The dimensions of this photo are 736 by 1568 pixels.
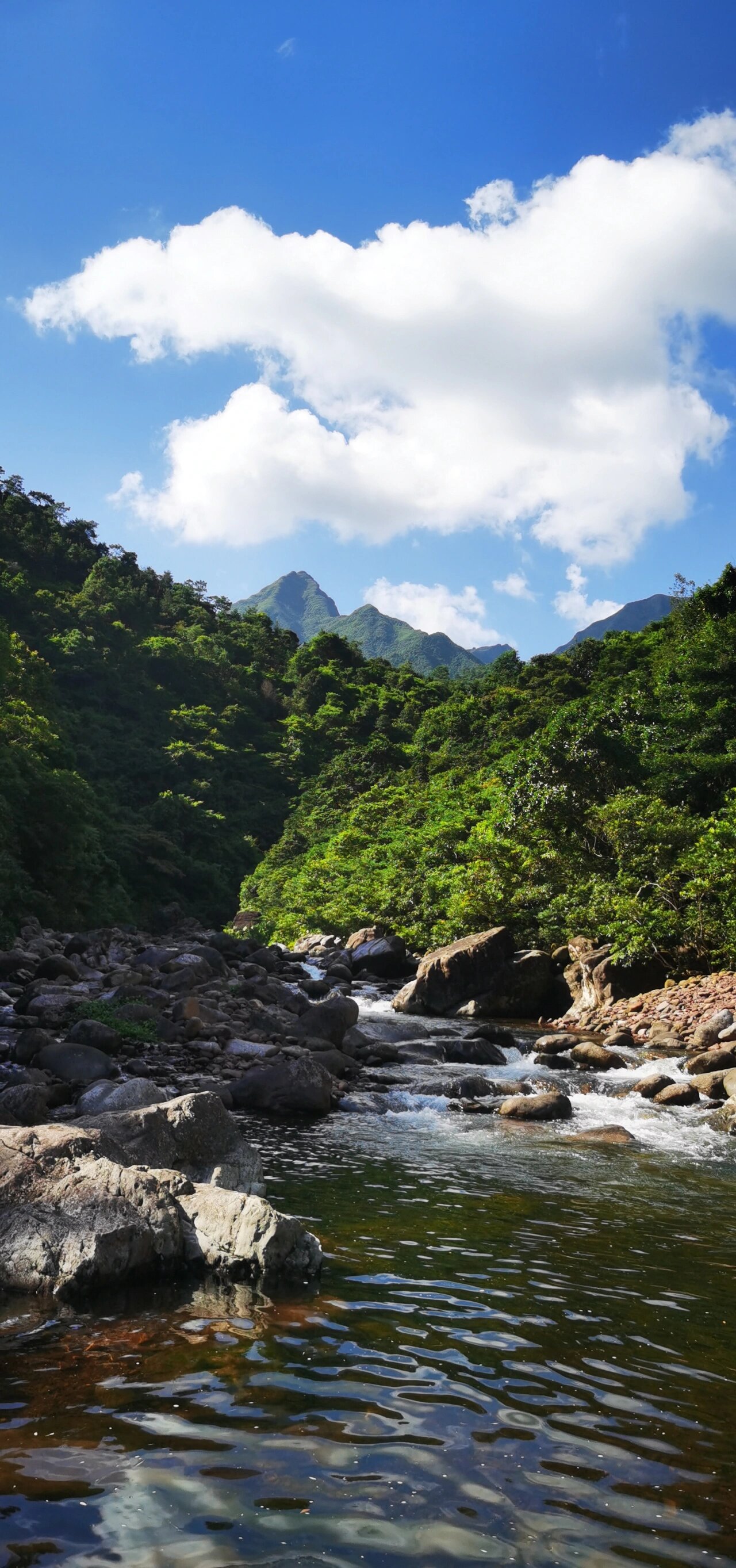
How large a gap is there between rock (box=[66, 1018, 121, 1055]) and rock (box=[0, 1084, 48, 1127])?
3461 mm

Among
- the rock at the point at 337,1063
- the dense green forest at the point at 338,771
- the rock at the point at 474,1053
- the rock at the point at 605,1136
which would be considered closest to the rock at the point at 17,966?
the dense green forest at the point at 338,771

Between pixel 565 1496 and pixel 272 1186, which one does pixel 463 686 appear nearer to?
pixel 272 1186

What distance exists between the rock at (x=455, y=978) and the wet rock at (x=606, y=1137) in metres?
13.0

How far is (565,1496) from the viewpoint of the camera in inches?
159

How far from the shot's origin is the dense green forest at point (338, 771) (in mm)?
28906

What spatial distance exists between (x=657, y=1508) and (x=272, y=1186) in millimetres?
5885

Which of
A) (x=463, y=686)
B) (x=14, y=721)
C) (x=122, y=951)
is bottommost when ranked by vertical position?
(x=122, y=951)

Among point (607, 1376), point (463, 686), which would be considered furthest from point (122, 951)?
point (463, 686)

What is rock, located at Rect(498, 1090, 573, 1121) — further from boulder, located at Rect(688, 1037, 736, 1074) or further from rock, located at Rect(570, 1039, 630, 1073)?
rock, located at Rect(570, 1039, 630, 1073)

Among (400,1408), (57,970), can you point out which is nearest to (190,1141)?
(400,1408)

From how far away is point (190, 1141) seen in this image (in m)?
8.38

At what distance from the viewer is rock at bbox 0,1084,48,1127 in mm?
10938

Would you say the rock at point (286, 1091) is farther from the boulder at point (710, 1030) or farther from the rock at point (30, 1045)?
the boulder at point (710, 1030)

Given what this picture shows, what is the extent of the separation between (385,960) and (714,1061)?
58.2 ft
